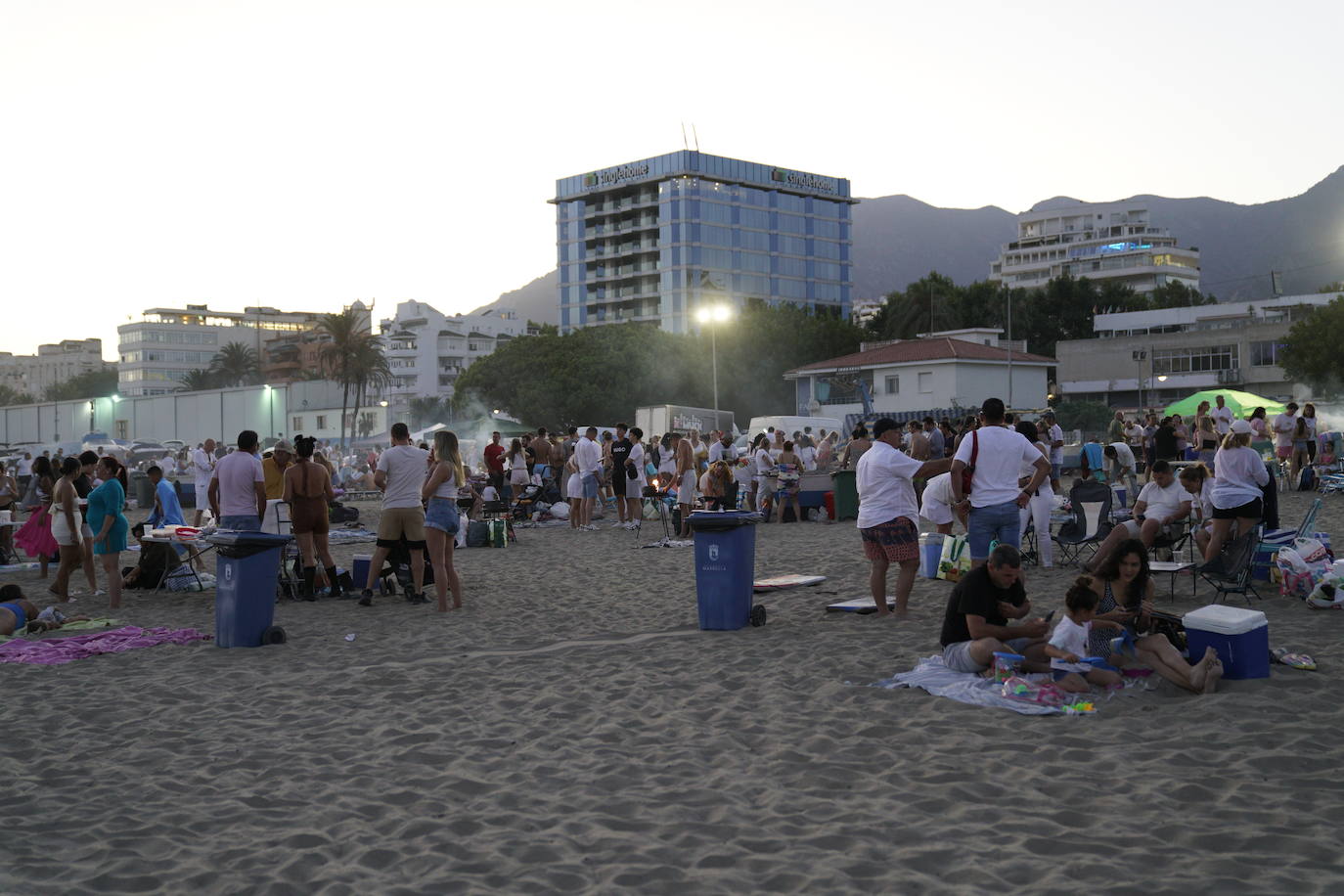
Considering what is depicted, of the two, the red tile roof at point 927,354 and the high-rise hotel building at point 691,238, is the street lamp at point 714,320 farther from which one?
the high-rise hotel building at point 691,238

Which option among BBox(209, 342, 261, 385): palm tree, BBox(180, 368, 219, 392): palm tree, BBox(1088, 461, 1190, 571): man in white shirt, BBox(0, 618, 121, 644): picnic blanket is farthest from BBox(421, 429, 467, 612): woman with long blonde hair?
BBox(180, 368, 219, 392): palm tree

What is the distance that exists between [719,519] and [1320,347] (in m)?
54.9

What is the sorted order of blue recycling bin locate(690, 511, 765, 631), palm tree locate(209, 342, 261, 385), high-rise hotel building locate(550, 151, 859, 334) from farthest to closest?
1. palm tree locate(209, 342, 261, 385)
2. high-rise hotel building locate(550, 151, 859, 334)
3. blue recycling bin locate(690, 511, 765, 631)

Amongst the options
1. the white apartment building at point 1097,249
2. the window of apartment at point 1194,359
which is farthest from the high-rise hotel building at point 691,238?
the window of apartment at point 1194,359

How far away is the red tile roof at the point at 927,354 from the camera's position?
48438 millimetres

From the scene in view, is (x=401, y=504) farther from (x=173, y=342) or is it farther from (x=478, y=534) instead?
(x=173, y=342)

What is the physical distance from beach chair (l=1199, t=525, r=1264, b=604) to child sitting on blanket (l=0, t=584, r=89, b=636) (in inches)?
365

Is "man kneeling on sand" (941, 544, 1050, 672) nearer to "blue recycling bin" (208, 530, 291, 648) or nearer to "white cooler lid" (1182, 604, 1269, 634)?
"white cooler lid" (1182, 604, 1269, 634)

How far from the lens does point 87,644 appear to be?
337 inches

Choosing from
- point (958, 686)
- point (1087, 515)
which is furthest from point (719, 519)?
point (1087, 515)

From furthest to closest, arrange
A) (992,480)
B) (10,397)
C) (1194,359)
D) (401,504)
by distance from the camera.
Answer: (10,397) < (1194,359) < (401,504) < (992,480)

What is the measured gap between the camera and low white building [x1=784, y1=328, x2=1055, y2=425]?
4825 cm

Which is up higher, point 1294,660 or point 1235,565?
point 1235,565

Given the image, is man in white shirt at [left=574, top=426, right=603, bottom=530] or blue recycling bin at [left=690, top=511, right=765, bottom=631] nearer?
blue recycling bin at [left=690, top=511, right=765, bottom=631]
